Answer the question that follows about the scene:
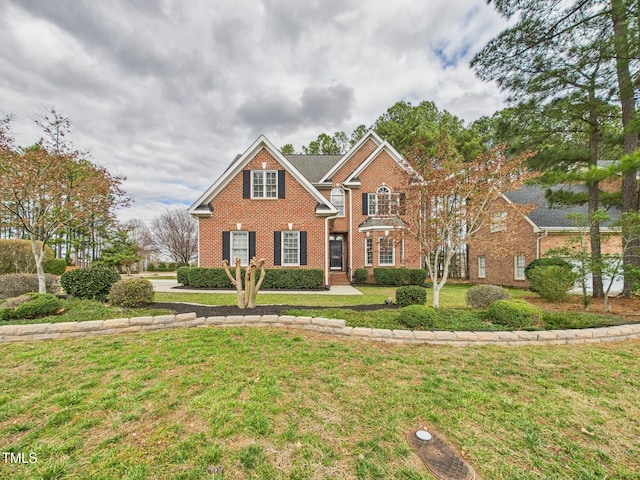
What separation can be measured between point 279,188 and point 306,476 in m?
12.2

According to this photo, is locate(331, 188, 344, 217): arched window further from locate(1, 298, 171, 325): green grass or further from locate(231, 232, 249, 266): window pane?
locate(1, 298, 171, 325): green grass

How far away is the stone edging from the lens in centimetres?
497

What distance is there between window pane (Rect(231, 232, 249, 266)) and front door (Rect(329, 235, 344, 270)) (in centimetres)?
596

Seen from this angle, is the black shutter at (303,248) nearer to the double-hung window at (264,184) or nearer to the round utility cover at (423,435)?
the double-hung window at (264,184)

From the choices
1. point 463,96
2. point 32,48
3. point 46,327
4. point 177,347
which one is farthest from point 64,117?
point 463,96

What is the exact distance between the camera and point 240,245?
43.4 feet

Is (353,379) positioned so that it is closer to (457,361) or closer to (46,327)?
(457,361)

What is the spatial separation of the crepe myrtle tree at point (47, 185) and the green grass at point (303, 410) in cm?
547

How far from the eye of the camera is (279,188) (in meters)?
13.2

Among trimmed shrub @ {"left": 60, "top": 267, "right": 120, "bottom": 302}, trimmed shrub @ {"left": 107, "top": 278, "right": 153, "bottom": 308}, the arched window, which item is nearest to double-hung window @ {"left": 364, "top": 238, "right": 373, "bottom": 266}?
the arched window

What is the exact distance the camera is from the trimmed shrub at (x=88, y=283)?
7570 millimetres

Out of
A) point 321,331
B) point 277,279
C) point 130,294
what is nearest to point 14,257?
point 130,294

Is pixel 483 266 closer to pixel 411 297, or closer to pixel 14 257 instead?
pixel 411 297

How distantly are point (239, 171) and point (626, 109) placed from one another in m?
15.7
